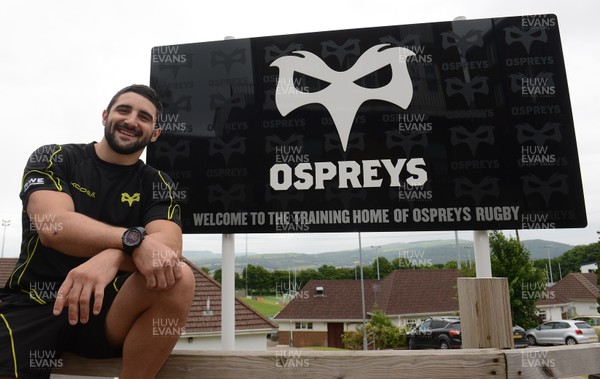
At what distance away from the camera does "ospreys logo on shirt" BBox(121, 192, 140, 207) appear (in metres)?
2.01

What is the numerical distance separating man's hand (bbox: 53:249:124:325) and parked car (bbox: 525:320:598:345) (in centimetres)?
2417

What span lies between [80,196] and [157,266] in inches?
30.9

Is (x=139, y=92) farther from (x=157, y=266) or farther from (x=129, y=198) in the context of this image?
(x=157, y=266)

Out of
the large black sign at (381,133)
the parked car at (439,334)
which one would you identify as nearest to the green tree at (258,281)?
the large black sign at (381,133)

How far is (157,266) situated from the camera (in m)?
1.43

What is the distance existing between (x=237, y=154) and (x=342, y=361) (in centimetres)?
222

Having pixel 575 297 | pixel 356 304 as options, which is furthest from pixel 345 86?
pixel 575 297

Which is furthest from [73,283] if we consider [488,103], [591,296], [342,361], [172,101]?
[591,296]

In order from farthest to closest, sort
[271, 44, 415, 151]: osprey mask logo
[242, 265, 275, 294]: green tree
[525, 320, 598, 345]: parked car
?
1. [525, 320, 598, 345]: parked car
2. [242, 265, 275, 294]: green tree
3. [271, 44, 415, 151]: osprey mask logo

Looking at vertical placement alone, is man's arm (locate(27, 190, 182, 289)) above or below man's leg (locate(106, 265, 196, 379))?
above

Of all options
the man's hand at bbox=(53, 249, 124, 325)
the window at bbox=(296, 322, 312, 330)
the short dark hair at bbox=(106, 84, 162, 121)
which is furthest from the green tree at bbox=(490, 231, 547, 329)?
the man's hand at bbox=(53, 249, 124, 325)

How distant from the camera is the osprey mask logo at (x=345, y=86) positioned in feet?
11.5

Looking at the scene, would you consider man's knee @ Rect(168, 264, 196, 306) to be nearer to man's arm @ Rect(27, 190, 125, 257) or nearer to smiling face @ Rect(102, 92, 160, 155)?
man's arm @ Rect(27, 190, 125, 257)

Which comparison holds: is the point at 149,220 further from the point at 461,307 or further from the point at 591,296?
the point at 591,296
